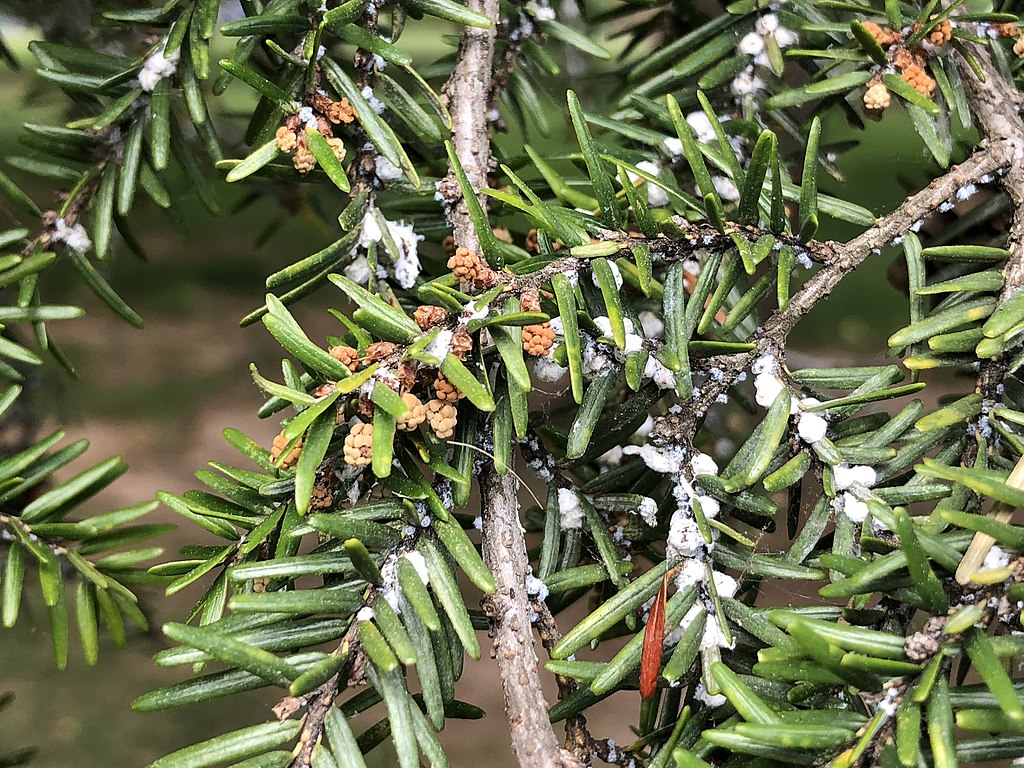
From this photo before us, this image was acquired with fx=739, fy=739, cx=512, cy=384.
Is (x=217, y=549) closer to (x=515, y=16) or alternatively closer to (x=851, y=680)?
(x=851, y=680)

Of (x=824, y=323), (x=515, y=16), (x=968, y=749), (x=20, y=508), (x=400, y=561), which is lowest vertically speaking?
(x=968, y=749)

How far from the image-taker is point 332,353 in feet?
1.07

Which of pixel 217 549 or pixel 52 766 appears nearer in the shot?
pixel 217 549

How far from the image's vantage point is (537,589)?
0.37 metres

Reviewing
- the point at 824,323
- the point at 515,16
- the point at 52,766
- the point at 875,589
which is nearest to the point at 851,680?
the point at 875,589

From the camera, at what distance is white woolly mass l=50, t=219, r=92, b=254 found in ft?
1.56

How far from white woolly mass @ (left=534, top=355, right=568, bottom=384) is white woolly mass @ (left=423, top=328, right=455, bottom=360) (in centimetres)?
8

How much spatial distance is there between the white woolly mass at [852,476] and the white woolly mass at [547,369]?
0.14m

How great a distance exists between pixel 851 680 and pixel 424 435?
7.6 inches

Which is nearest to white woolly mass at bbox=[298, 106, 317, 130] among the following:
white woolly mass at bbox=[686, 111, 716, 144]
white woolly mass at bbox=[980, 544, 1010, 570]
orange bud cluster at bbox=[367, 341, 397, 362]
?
orange bud cluster at bbox=[367, 341, 397, 362]

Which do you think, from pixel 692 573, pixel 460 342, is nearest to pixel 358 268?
pixel 460 342

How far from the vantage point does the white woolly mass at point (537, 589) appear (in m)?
0.36

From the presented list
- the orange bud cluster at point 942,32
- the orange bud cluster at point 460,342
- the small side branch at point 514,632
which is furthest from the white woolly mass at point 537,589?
the orange bud cluster at point 942,32

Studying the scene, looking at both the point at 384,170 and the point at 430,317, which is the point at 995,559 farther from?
the point at 384,170
